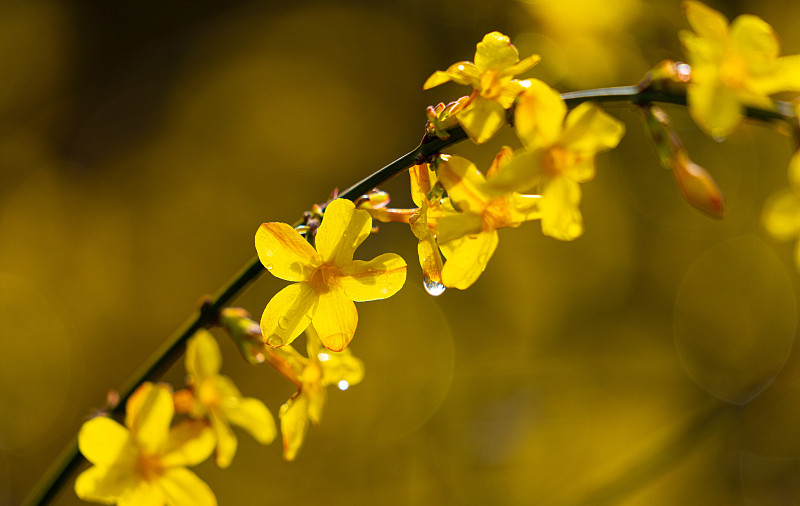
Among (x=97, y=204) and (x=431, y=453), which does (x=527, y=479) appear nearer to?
(x=431, y=453)

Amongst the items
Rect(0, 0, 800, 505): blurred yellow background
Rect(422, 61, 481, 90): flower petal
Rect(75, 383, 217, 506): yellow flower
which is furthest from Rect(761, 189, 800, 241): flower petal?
Rect(0, 0, 800, 505): blurred yellow background

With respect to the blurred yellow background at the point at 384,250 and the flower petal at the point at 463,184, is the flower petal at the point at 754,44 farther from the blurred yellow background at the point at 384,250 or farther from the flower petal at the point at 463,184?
the blurred yellow background at the point at 384,250

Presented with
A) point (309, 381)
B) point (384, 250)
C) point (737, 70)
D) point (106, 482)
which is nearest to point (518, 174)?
point (737, 70)

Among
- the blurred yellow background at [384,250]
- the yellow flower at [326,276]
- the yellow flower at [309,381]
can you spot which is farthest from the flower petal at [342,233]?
the blurred yellow background at [384,250]

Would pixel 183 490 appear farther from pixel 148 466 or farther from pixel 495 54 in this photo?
pixel 495 54

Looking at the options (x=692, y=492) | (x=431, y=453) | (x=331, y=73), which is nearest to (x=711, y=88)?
(x=431, y=453)

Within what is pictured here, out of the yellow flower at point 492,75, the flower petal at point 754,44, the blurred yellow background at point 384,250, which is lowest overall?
the blurred yellow background at point 384,250

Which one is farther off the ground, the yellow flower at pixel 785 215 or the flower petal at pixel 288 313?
the flower petal at pixel 288 313

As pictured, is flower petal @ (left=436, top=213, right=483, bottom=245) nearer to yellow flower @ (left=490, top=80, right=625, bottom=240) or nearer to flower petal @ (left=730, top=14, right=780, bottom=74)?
yellow flower @ (left=490, top=80, right=625, bottom=240)
